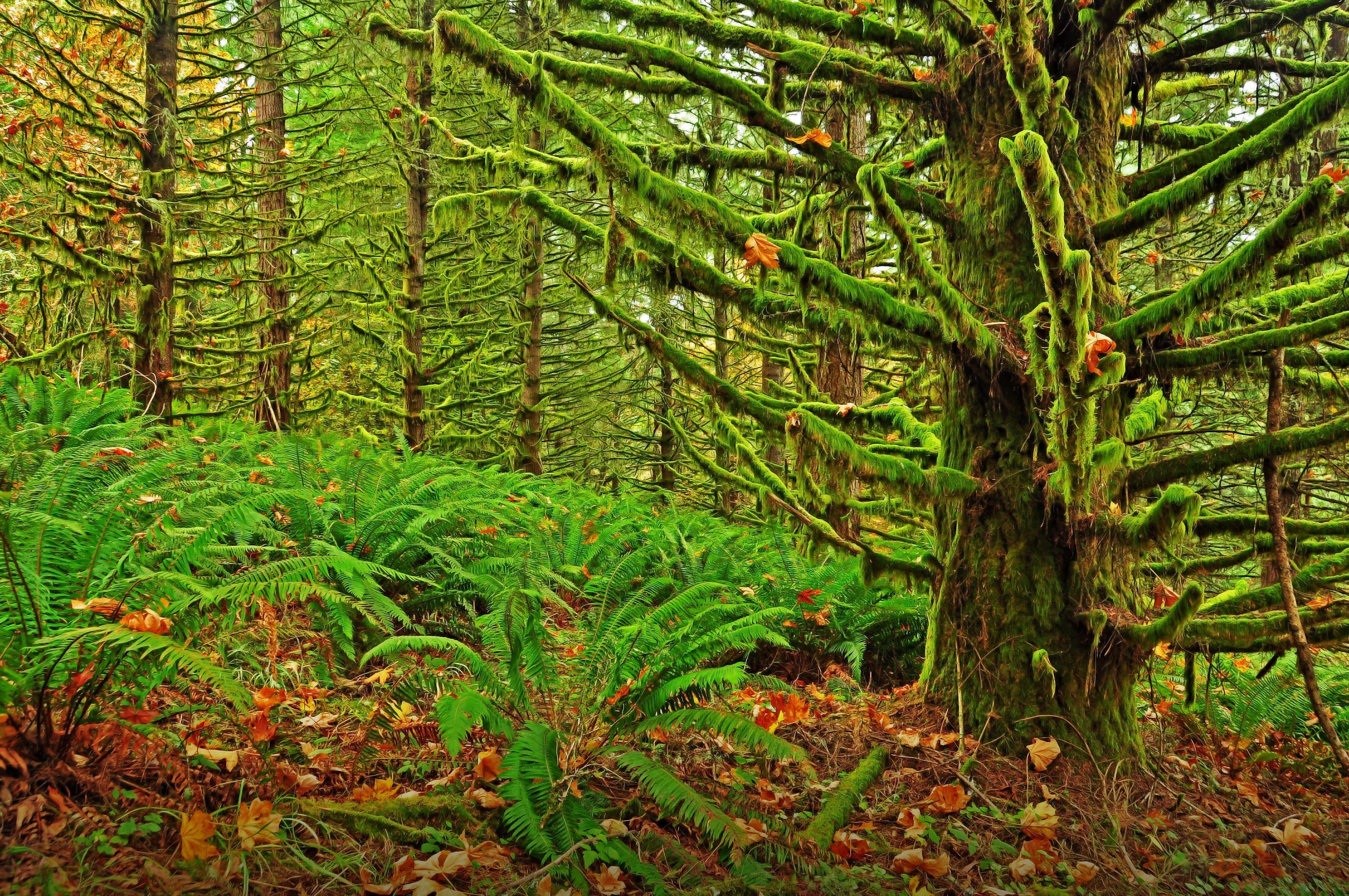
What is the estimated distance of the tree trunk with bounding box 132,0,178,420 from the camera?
5.74 m

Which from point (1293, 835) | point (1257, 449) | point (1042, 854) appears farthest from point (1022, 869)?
point (1257, 449)

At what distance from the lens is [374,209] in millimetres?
9078

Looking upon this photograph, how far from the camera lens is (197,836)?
1.80 metres

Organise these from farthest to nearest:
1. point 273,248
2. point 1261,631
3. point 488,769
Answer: point 273,248 → point 1261,631 → point 488,769

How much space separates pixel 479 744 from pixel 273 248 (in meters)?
6.96

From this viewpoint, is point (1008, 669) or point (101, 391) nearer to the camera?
point (1008, 669)

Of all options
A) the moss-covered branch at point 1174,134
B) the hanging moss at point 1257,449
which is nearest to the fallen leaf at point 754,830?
the hanging moss at point 1257,449

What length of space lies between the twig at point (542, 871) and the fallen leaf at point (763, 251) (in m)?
1.94

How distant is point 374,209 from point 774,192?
6042 mm

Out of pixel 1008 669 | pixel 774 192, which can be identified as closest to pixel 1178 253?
pixel 774 192

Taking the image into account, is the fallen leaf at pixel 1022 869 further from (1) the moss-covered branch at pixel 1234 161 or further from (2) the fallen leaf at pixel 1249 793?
(1) the moss-covered branch at pixel 1234 161

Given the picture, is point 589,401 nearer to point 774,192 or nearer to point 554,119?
point 774,192

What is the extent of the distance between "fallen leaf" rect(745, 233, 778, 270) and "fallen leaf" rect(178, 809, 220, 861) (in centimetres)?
231

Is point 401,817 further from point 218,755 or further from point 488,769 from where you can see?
point 218,755
